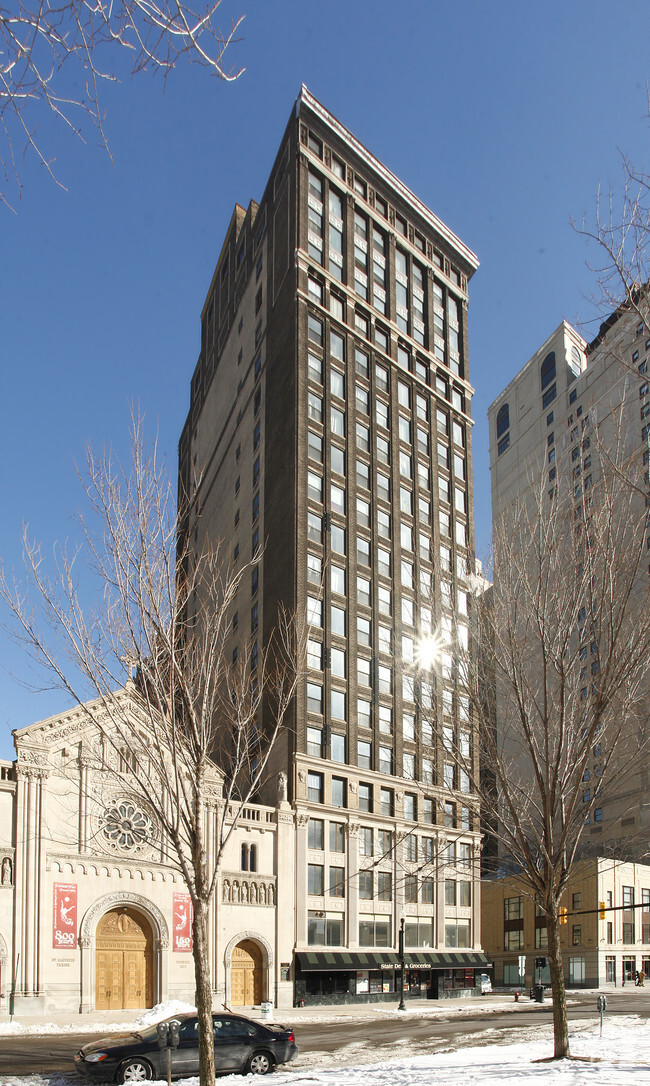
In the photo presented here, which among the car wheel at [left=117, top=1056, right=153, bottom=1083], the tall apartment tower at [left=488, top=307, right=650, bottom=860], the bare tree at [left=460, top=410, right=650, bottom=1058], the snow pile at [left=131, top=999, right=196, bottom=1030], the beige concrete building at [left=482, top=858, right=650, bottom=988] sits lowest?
the beige concrete building at [left=482, top=858, right=650, bottom=988]

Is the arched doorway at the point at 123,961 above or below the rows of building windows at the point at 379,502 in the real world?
below

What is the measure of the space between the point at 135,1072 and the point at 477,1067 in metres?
6.99

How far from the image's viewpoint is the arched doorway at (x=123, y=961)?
38750 millimetres

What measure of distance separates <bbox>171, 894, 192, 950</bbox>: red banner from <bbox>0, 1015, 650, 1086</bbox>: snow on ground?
57.7 feet

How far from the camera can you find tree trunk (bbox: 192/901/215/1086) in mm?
14914

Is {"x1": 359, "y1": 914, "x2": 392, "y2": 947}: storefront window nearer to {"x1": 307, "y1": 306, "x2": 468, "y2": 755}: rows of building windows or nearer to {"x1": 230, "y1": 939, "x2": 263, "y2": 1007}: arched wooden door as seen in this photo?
{"x1": 230, "y1": 939, "x2": 263, "y2": 1007}: arched wooden door

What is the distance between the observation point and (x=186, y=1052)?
768 inches

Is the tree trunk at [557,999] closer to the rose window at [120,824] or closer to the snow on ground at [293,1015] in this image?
the snow on ground at [293,1015]

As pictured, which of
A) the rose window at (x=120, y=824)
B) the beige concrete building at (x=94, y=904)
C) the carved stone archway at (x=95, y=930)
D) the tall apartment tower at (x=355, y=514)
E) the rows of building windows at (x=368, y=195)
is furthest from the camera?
the rows of building windows at (x=368, y=195)

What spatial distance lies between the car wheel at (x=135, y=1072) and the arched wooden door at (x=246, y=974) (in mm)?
26678

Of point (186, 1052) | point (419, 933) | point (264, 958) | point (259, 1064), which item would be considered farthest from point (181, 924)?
point (186, 1052)

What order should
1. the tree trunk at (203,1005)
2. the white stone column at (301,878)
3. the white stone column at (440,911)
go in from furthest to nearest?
the white stone column at (440,911) < the white stone column at (301,878) < the tree trunk at (203,1005)

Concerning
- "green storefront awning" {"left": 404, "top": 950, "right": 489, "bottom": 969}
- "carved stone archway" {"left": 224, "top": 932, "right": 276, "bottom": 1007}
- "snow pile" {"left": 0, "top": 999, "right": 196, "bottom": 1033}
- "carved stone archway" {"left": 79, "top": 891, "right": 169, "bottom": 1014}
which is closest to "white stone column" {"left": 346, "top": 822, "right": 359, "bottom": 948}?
"green storefront awning" {"left": 404, "top": 950, "right": 489, "bottom": 969}

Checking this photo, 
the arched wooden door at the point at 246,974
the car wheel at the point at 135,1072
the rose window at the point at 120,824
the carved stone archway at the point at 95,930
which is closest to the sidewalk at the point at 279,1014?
the arched wooden door at the point at 246,974
